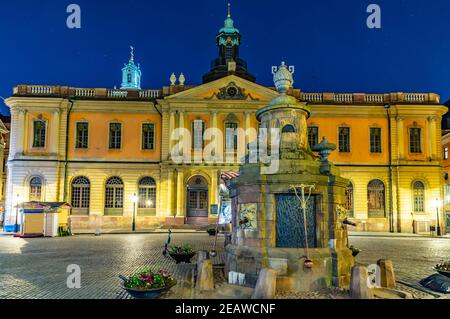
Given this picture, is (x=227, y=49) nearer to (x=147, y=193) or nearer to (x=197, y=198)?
(x=197, y=198)

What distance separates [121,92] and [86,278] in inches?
1021

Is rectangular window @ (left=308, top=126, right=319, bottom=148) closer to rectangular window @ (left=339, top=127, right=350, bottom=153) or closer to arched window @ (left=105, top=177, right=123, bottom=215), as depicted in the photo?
rectangular window @ (left=339, top=127, right=350, bottom=153)

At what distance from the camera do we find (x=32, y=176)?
3241 cm

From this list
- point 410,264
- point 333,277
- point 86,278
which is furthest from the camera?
point 410,264

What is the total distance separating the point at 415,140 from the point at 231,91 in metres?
17.1

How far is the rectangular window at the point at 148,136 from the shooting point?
34.0m

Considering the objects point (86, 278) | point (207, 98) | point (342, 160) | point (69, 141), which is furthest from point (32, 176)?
point (342, 160)

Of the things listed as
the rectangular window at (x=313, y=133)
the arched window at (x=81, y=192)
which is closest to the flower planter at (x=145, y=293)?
the arched window at (x=81, y=192)

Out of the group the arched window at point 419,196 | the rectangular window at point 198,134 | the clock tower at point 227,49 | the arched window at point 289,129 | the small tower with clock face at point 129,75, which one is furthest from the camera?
the small tower with clock face at point 129,75

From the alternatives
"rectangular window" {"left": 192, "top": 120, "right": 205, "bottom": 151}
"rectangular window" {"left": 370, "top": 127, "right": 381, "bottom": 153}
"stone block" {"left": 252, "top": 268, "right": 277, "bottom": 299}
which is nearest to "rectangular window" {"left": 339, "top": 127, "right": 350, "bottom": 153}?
"rectangular window" {"left": 370, "top": 127, "right": 381, "bottom": 153}

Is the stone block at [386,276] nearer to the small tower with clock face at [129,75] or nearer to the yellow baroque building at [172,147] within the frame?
the yellow baroque building at [172,147]

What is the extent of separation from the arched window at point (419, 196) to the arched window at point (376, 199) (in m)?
2.63
